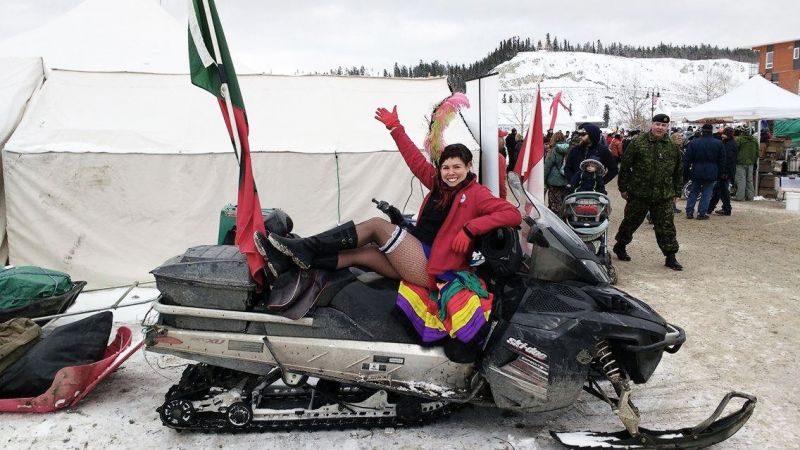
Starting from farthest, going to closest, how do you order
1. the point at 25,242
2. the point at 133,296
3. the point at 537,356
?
the point at 25,242 → the point at 133,296 → the point at 537,356

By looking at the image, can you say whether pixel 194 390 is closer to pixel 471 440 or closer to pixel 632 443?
pixel 471 440

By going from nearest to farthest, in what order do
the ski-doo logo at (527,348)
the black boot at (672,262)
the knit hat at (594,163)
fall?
the ski-doo logo at (527,348) → the knit hat at (594,163) → the black boot at (672,262)

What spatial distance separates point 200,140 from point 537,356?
17.1ft

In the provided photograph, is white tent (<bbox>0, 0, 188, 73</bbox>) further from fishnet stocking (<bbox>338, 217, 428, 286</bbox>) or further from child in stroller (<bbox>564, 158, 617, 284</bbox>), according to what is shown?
fishnet stocking (<bbox>338, 217, 428, 286</bbox>)

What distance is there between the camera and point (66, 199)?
239 inches

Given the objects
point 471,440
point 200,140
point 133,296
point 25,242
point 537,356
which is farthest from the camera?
point 200,140

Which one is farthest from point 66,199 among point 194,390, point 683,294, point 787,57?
point 787,57

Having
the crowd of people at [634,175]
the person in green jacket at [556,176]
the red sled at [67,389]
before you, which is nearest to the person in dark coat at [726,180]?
the person in green jacket at [556,176]

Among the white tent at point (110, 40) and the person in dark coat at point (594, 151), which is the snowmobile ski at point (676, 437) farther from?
the white tent at point (110, 40)

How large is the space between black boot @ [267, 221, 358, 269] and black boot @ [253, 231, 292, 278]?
4 cm

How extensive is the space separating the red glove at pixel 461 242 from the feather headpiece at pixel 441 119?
3.49ft

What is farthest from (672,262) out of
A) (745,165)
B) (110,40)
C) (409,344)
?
(110,40)

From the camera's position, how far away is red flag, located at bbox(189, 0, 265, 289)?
2.87 meters

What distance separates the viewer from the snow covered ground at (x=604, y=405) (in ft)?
9.96
